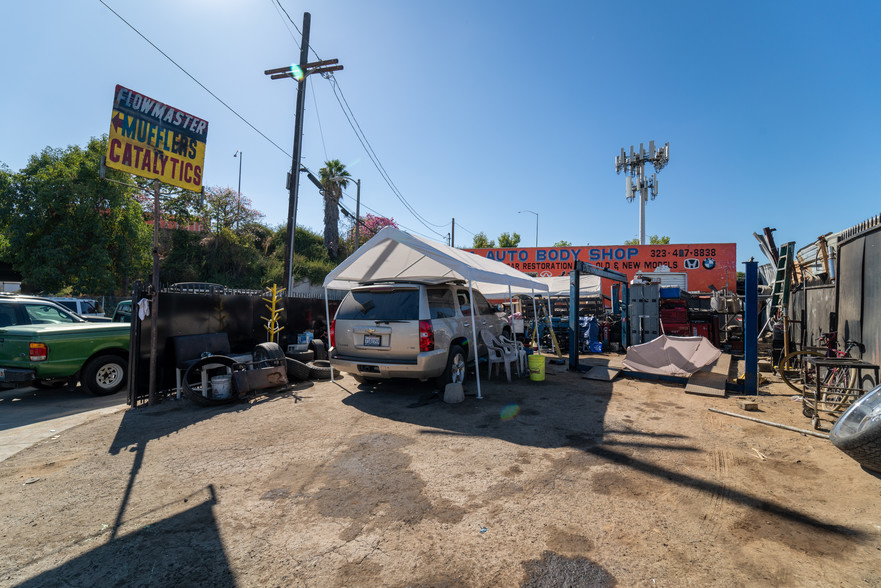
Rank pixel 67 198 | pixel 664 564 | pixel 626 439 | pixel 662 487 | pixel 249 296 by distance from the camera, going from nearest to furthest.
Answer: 1. pixel 664 564
2. pixel 662 487
3. pixel 626 439
4. pixel 249 296
5. pixel 67 198

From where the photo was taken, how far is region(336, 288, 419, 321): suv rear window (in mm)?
6227

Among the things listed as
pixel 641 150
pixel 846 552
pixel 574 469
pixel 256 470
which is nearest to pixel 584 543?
pixel 574 469

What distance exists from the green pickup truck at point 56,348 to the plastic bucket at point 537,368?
7.69m

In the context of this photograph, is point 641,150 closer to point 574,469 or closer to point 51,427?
point 574,469

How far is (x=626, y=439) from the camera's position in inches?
184

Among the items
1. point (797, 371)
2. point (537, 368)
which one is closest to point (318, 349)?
point (537, 368)

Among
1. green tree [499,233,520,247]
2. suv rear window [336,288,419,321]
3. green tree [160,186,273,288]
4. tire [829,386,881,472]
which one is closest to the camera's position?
tire [829,386,881,472]

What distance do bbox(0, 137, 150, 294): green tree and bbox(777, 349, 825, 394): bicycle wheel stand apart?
84.4 feet

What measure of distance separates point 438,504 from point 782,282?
11010 mm

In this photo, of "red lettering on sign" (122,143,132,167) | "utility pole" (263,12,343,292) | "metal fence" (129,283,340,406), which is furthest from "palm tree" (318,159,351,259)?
"red lettering on sign" (122,143,132,167)

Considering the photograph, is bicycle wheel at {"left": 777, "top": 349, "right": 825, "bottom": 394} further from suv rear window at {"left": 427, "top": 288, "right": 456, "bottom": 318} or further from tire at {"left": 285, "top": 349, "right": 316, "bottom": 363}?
tire at {"left": 285, "top": 349, "right": 316, "bottom": 363}

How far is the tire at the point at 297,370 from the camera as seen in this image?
7.91 metres

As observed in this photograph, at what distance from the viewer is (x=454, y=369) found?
269 inches

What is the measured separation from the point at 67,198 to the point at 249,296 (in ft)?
57.5
